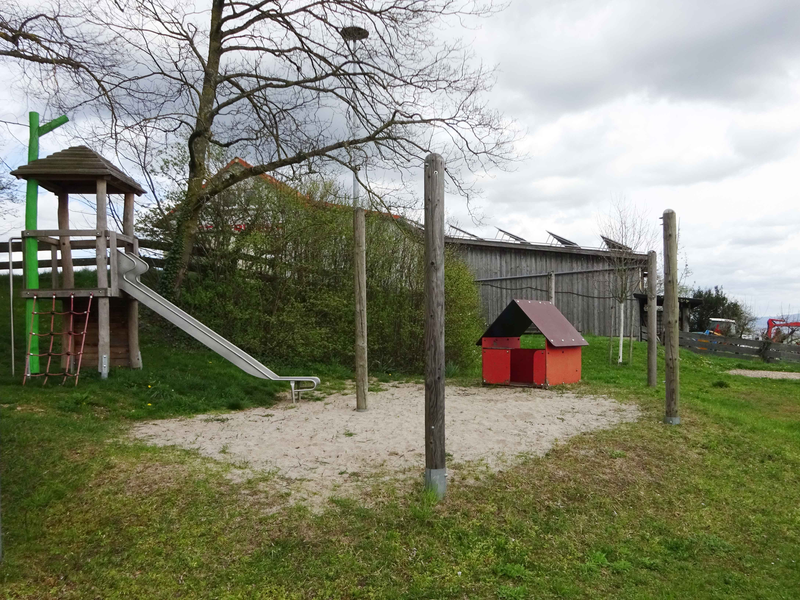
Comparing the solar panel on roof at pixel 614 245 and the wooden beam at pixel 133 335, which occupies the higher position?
the solar panel on roof at pixel 614 245

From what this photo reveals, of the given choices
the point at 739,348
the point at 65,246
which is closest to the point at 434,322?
the point at 65,246

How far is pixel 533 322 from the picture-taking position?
9.79 metres

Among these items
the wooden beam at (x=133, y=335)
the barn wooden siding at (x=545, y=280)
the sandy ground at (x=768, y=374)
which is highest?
the barn wooden siding at (x=545, y=280)

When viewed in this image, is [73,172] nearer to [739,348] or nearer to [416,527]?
[416,527]

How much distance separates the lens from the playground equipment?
9172mm

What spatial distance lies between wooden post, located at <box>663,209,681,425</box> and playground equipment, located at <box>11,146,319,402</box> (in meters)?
4.86

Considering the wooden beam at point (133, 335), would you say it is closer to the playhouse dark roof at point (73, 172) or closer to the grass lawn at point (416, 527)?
the playhouse dark roof at point (73, 172)

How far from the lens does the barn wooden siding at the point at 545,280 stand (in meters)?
16.9

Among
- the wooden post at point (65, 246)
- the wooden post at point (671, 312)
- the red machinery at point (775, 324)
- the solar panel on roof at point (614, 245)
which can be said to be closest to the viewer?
the wooden post at point (671, 312)

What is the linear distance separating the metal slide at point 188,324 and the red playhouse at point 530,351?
10.3 ft

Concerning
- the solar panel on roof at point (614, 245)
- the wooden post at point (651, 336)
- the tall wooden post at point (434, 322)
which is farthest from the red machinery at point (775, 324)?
the tall wooden post at point (434, 322)

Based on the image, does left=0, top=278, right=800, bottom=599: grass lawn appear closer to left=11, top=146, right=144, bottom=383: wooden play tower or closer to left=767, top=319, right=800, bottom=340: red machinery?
left=11, top=146, right=144, bottom=383: wooden play tower

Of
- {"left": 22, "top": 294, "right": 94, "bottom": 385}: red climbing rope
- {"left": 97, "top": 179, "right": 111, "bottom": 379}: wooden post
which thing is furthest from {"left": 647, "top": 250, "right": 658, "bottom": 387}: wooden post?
{"left": 22, "top": 294, "right": 94, "bottom": 385}: red climbing rope

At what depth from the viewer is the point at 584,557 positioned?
3832 millimetres
